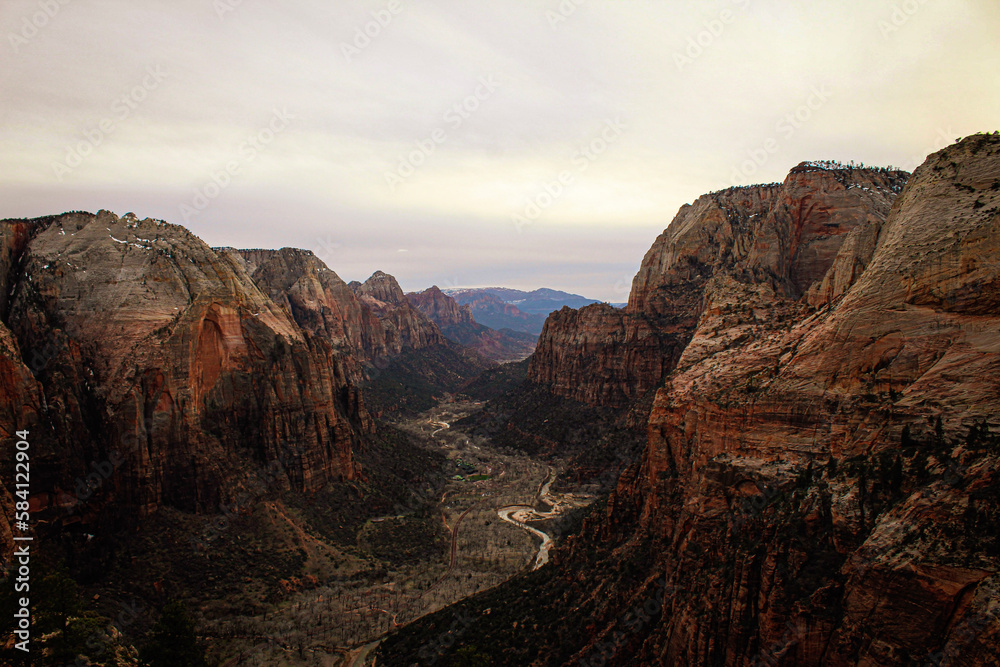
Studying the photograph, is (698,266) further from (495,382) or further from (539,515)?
(495,382)

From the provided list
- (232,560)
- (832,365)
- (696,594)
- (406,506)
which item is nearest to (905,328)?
(832,365)

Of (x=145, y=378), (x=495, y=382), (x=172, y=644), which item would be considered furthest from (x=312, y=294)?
(x=172, y=644)

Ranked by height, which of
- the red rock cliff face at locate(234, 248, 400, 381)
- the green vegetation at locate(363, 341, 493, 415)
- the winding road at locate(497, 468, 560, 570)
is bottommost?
the winding road at locate(497, 468, 560, 570)

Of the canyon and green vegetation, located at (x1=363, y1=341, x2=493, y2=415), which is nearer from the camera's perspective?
the canyon

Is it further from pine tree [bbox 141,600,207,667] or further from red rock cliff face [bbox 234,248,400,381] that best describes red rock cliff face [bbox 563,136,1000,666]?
red rock cliff face [bbox 234,248,400,381]

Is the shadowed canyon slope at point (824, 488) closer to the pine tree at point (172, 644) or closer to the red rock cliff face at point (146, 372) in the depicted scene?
the pine tree at point (172, 644)

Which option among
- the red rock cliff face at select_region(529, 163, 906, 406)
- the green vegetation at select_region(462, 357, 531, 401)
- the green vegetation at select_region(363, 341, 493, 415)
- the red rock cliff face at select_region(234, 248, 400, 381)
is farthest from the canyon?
the green vegetation at select_region(462, 357, 531, 401)
